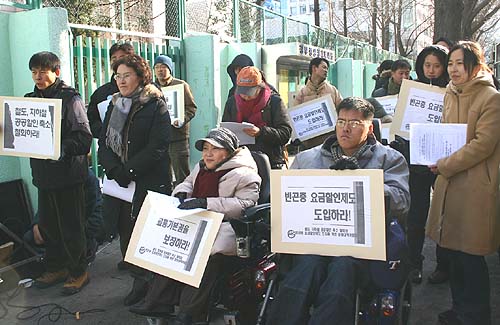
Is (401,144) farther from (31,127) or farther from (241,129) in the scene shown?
(31,127)

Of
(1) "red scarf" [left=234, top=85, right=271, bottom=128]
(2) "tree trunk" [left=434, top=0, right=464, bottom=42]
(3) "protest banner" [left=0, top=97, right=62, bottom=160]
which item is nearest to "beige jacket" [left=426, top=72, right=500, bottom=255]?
(1) "red scarf" [left=234, top=85, right=271, bottom=128]

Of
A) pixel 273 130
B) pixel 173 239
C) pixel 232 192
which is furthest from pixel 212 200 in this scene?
pixel 273 130

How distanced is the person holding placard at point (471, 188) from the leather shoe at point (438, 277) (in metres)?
0.94

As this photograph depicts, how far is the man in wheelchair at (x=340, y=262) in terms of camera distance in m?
2.79

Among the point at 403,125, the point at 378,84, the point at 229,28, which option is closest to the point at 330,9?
the point at 229,28

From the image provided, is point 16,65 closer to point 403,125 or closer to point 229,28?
point 403,125

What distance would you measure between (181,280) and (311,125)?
284 centimetres

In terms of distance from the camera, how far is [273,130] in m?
4.71

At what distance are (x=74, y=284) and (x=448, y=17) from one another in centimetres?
942

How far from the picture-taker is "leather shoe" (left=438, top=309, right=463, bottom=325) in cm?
369

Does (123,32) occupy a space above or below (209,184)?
above

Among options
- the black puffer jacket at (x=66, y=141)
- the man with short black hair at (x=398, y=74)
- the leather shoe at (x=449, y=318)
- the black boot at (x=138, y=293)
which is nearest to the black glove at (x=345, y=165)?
the leather shoe at (x=449, y=318)

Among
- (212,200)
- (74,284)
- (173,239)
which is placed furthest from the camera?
(74,284)

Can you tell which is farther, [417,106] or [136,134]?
[417,106]
